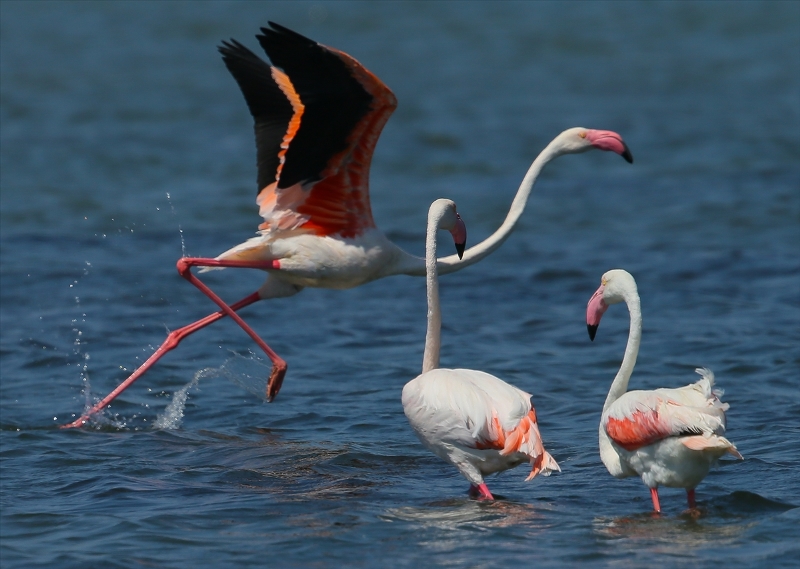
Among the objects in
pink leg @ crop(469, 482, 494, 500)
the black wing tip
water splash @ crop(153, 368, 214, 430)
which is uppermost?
the black wing tip

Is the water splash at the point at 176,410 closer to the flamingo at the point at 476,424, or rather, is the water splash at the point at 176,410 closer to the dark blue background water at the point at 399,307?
the dark blue background water at the point at 399,307

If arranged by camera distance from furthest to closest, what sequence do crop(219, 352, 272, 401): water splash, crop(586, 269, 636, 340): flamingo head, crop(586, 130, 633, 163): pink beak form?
crop(219, 352, 272, 401): water splash → crop(586, 130, 633, 163): pink beak → crop(586, 269, 636, 340): flamingo head

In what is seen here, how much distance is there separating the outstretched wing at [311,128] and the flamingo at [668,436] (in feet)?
8.29

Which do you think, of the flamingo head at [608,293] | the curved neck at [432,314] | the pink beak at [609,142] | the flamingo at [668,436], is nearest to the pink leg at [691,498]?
the flamingo at [668,436]

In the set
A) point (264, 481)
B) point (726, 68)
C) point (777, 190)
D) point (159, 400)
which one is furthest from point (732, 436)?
point (726, 68)

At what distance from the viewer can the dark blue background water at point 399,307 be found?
18.8 feet

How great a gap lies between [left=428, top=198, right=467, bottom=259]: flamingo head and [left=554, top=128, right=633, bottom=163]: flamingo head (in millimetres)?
1404

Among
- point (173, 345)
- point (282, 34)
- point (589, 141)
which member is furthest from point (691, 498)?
A: point (173, 345)

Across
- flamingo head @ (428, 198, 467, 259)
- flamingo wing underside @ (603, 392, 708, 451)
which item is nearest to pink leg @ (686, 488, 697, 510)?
flamingo wing underside @ (603, 392, 708, 451)

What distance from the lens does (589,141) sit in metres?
8.32

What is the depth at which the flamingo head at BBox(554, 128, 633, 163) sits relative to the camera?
26.7 feet

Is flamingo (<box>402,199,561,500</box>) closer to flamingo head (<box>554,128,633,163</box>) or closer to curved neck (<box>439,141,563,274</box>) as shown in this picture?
curved neck (<box>439,141,563,274</box>)

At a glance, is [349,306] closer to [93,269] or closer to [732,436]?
[93,269]

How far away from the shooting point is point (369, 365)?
921cm
